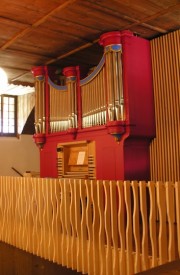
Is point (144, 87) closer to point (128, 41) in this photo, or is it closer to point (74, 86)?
point (128, 41)

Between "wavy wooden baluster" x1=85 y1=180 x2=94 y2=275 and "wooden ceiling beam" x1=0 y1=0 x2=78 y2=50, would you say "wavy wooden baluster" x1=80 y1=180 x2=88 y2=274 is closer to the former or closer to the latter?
"wavy wooden baluster" x1=85 y1=180 x2=94 y2=275

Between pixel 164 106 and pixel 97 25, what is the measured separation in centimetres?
210

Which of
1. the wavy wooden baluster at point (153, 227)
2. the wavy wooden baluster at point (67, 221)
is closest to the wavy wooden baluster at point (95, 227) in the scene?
the wavy wooden baluster at point (67, 221)

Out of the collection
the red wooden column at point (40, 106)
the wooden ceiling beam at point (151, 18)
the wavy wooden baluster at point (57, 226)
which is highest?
the wooden ceiling beam at point (151, 18)

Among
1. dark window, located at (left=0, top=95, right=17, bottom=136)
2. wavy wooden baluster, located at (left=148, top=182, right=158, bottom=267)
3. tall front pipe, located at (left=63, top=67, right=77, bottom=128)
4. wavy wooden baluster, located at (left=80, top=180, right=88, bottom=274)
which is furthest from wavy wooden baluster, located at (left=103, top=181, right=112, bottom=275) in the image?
dark window, located at (left=0, top=95, right=17, bottom=136)

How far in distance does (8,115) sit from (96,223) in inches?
334

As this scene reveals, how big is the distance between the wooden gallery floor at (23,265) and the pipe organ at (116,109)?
6.49ft

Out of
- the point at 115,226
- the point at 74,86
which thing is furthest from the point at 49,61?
the point at 115,226

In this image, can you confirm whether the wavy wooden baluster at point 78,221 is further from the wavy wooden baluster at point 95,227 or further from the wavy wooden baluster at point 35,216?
the wavy wooden baluster at point 35,216

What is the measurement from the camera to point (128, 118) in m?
5.97

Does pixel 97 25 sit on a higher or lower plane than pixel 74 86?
higher

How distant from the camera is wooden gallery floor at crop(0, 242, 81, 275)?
5.63 m

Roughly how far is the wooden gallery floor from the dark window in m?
5.82

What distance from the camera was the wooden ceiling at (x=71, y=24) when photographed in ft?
17.7
